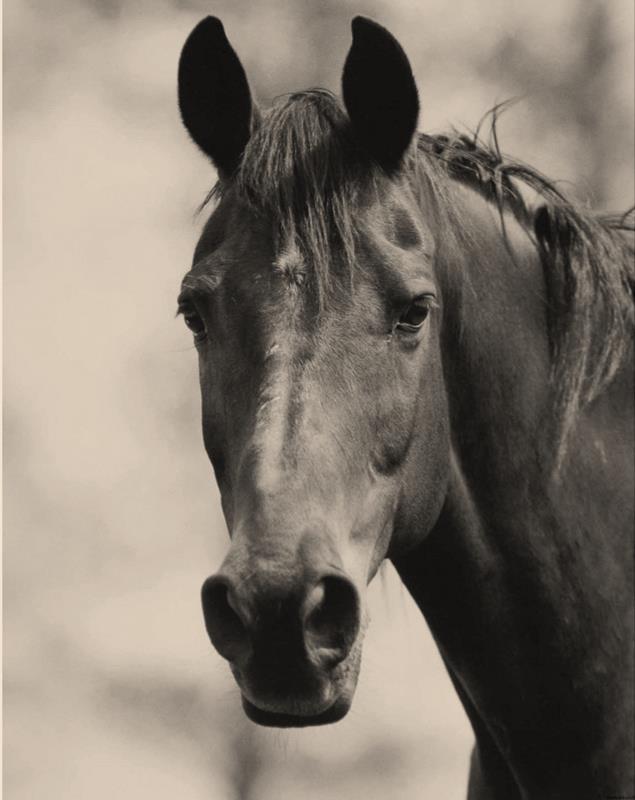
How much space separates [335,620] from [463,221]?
4.02 feet

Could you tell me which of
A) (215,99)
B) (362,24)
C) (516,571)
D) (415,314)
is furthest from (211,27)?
(516,571)

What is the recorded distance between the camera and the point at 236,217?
2.79 m

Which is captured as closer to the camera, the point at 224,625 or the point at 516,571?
the point at 224,625

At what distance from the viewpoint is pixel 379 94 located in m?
2.89

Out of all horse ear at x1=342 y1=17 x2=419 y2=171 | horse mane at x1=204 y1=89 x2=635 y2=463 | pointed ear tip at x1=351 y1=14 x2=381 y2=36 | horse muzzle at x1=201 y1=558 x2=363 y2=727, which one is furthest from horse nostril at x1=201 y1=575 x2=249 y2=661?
pointed ear tip at x1=351 y1=14 x2=381 y2=36

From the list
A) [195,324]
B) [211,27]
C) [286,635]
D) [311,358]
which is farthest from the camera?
[211,27]

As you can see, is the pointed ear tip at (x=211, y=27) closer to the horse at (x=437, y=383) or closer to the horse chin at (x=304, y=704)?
the horse at (x=437, y=383)

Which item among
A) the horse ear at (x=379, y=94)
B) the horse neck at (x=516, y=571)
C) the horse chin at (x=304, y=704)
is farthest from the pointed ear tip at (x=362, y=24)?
the horse chin at (x=304, y=704)

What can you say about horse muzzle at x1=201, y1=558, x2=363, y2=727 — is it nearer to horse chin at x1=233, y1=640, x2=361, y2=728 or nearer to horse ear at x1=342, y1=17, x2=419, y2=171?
horse chin at x1=233, y1=640, x2=361, y2=728

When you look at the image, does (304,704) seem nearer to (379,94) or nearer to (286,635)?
(286,635)

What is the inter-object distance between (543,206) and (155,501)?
13651 millimetres

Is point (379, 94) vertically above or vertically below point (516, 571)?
above

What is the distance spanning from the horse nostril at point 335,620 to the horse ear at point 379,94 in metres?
1.12

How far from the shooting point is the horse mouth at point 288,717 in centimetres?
220
